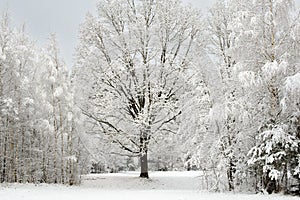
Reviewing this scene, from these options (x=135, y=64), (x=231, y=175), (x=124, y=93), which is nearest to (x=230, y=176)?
(x=231, y=175)

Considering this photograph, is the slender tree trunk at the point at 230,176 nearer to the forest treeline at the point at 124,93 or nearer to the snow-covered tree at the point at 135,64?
the forest treeline at the point at 124,93

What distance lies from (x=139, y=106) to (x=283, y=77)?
8299 mm

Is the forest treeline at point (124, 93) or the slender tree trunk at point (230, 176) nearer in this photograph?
the slender tree trunk at point (230, 176)

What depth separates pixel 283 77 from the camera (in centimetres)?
1273

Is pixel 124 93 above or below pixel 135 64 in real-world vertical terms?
below

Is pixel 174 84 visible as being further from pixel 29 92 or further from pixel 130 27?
pixel 29 92

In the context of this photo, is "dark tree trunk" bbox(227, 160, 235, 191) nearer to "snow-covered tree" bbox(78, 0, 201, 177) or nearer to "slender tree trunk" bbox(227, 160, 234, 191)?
"slender tree trunk" bbox(227, 160, 234, 191)

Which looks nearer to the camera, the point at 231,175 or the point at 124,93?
the point at 231,175

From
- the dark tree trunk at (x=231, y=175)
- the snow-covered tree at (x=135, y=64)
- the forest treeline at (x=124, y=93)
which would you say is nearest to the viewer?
the dark tree trunk at (x=231, y=175)

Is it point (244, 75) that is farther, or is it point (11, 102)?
point (11, 102)

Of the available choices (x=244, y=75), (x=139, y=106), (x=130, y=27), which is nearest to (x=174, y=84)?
(x=139, y=106)

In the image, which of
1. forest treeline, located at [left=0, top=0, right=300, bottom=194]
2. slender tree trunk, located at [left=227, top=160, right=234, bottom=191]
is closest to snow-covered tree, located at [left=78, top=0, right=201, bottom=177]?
forest treeline, located at [left=0, top=0, right=300, bottom=194]

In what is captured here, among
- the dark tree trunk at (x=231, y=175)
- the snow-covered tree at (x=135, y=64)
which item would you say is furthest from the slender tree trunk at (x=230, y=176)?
the snow-covered tree at (x=135, y=64)

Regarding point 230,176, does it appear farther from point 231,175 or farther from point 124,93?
point 124,93
